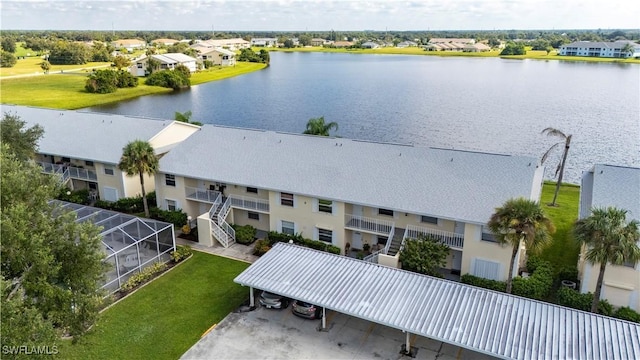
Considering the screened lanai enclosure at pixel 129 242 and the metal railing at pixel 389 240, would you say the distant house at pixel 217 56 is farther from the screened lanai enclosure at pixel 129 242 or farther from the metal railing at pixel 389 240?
the metal railing at pixel 389 240

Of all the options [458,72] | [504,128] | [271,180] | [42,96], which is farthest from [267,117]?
[458,72]

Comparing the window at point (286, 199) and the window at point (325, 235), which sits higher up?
the window at point (286, 199)

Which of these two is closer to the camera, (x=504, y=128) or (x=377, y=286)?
(x=377, y=286)

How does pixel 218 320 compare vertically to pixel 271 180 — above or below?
below

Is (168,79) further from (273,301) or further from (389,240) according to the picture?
(273,301)

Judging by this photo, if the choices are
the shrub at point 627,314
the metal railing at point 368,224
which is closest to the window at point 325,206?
the metal railing at point 368,224

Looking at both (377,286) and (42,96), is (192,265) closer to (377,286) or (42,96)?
(377,286)
